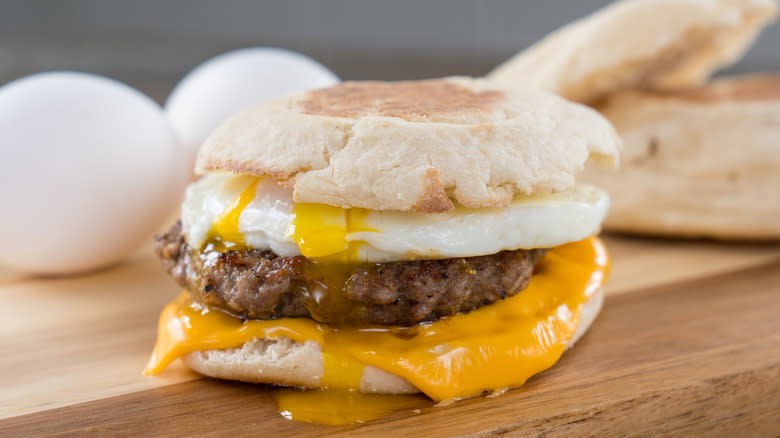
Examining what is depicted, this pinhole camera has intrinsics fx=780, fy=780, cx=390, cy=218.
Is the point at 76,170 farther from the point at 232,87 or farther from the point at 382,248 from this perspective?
the point at 382,248

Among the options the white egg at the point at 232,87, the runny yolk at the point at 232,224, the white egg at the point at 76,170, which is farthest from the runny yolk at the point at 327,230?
the white egg at the point at 232,87

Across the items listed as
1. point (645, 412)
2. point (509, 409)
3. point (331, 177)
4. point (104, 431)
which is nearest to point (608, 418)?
point (645, 412)

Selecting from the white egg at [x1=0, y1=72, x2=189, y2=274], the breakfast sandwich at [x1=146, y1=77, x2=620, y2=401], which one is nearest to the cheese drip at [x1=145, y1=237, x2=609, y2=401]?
the breakfast sandwich at [x1=146, y1=77, x2=620, y2=401]

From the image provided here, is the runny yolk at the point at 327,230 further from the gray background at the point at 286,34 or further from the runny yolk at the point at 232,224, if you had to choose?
the gray background at the point at 286,34

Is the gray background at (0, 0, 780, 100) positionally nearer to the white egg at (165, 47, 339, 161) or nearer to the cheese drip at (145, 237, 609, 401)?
the white egg at (165, 47, 339, 161)

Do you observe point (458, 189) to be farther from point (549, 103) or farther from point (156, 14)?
point (156, 14)

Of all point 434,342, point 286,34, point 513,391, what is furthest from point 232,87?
point 286,34

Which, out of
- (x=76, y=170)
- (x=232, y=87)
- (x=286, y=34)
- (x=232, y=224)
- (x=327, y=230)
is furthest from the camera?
(x=286, y=34)
